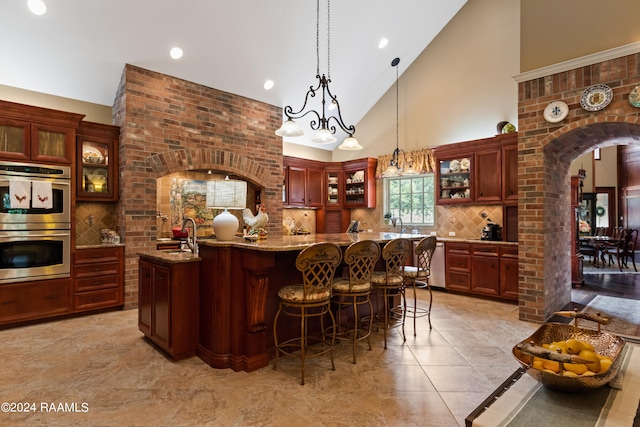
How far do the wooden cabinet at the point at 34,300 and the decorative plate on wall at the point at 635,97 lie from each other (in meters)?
6.61

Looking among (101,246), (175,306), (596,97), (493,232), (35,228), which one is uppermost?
(596,97)

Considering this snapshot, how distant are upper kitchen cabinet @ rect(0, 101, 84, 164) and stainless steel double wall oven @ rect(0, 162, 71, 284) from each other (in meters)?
0.12

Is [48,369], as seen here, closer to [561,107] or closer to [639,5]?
[561,107]

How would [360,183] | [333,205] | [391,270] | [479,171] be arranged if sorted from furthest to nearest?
[333,205] → [360,183] → [479,171] → [391,270]

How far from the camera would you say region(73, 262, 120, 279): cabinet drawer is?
14.4 ft

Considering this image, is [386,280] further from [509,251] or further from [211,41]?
[211,41]

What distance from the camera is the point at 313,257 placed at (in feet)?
8.63

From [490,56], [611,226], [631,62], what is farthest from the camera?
[611,226]

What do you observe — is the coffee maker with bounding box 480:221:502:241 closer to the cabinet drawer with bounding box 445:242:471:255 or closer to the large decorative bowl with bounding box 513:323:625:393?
the cabinet drawer with bounding box 445:242:471:255

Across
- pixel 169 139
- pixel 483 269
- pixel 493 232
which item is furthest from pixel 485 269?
pixel 169 139

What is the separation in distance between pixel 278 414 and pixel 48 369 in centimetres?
209

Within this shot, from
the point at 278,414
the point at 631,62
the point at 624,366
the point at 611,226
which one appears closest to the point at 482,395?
the point at 624,366

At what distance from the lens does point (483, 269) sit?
5355 millimetres

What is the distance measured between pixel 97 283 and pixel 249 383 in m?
3.06
